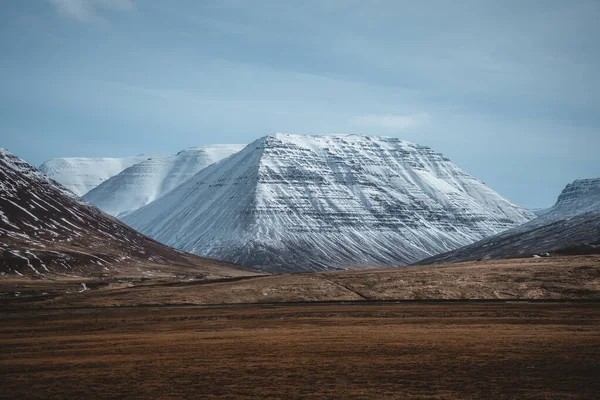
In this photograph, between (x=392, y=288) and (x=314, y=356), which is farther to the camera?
(x=392, y=288)

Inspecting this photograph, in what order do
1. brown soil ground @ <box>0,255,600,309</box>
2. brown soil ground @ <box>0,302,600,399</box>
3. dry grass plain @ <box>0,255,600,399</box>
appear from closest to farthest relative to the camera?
brown soil ground @ <box>0,302,600,399</box> → dry grass plain @ <box>0,255,600,399</box> → brown soil ground @ <box>0,255,600,309</box>

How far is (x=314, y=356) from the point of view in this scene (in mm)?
46938

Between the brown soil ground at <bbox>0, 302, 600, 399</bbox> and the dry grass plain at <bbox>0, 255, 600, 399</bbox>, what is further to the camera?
the dry grass plain at <bbox>0, 255, 600, 399</bbox>

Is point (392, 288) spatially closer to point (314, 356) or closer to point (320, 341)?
point (320, 341)

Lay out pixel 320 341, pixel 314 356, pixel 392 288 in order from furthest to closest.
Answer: pixel 392 288
pixel 320 341
pixel 314 356

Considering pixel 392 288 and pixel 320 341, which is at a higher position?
pixel 392 288

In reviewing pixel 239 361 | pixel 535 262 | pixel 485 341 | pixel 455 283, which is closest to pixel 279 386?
pixel 239 361

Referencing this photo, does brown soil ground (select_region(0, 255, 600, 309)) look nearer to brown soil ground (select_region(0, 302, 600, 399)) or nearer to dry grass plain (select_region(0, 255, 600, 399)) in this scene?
dry grass plain (select_region(0, 255, 600, 399))

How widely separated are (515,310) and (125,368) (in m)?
52.9

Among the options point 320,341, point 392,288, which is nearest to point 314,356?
point 320,341

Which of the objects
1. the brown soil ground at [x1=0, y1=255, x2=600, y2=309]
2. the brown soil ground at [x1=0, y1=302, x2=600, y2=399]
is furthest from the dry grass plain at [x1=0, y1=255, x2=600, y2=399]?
the brown soil ground at [x1=0, y1=255, x2=600, y2=309]

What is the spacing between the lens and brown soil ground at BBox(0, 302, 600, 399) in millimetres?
35656

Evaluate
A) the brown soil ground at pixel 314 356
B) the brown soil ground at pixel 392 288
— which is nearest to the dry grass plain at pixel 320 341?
the brown soil ground at pixel 314 356

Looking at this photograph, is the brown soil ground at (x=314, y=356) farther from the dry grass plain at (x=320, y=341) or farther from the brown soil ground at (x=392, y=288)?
the brown soil ground at (x=392, y=288)
